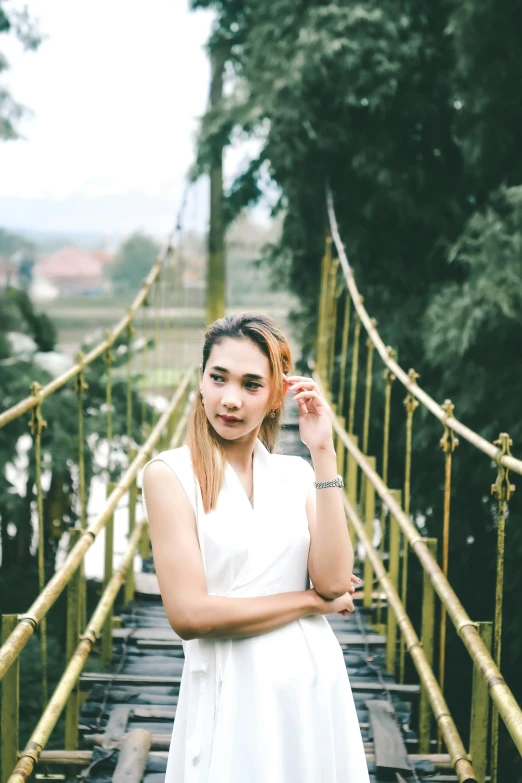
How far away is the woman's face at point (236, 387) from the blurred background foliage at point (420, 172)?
10.4 feet

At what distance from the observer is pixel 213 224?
9.02 metres

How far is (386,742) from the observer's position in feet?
6.96

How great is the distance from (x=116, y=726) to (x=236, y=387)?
1224mm

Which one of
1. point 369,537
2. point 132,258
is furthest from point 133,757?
point 132,258

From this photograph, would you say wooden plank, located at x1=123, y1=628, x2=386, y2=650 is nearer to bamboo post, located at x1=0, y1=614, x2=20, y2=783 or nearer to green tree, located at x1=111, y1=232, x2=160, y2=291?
bamboo post, located at x1=0, y1=614, x2=20, y2=783

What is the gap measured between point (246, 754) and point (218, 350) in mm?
504

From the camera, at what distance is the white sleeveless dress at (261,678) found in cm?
116

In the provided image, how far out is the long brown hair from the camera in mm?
1232

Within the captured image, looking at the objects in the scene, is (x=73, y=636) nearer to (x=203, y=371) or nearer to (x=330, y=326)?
(x=203, y=371)

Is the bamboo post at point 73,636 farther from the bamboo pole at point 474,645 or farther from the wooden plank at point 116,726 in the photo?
the bamboo pole at point 474,645

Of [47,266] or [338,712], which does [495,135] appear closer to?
[338,712]

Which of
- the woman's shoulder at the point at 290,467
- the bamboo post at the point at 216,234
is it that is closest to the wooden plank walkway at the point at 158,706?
the woman's shoulder at the point at 290,467

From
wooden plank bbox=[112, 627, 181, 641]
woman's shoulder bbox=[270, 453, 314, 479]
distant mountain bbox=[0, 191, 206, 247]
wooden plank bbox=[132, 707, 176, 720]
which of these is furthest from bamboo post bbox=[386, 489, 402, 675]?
distant mountain bbox=[0, 191, 206, 247]

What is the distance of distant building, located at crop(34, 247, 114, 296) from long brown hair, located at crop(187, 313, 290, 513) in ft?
68.4
